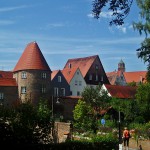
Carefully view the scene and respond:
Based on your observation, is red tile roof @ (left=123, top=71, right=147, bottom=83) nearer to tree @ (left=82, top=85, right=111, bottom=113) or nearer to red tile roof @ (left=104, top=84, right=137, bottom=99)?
red tile roof @ (left=104, top=84, right=137, bottom=99)

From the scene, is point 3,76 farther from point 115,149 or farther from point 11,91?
point 115,149

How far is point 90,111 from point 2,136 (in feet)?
125

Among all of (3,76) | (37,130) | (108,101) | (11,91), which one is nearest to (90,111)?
(108,101)

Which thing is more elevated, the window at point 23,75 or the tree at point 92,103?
the window at point 23,75

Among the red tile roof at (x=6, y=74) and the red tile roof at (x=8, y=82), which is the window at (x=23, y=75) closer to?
the red tile roof at (x=8, y=82)

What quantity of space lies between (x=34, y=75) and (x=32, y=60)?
2.69 m

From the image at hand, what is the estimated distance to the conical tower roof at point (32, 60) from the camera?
66.1 metres

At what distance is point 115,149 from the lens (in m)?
24.6

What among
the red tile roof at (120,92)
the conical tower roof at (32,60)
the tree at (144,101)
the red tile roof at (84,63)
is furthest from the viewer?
the red tile roof at (84,63)

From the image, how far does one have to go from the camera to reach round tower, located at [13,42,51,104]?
65.4 metres

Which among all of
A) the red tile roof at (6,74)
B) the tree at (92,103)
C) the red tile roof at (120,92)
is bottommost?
the tree at (92,103)

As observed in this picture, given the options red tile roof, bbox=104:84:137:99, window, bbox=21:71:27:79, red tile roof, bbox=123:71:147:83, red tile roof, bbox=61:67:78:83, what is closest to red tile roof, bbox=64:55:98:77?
red tile roof, bbox=61:67:78:83

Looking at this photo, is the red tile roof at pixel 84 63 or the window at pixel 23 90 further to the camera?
the red tile roof at pixel 84 63

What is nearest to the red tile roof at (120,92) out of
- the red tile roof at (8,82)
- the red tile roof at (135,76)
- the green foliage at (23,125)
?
the red tile roof at (8,82)
